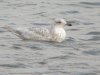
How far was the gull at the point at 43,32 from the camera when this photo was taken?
14750 mm

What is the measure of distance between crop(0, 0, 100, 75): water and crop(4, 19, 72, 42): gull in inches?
7.8

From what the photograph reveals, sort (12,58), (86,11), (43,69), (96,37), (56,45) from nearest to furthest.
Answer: (43,69) < (12,58) < (56,45) < (96,37) < (86,11)

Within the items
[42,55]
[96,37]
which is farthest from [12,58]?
[96,37]

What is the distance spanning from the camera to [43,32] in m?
14.8

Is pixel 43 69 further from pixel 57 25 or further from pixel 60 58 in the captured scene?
pixel 57 25

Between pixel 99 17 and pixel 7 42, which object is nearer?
pixel 7 42

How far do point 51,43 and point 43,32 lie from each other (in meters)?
0.35

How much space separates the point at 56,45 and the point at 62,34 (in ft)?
2.12

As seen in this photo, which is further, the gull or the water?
the gull

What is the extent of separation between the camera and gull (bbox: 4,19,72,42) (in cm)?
1475

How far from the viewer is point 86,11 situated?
62.2 ft

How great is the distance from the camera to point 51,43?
1472cm

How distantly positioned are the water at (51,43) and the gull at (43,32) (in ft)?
0.65

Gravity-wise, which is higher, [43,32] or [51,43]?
[43,32]
